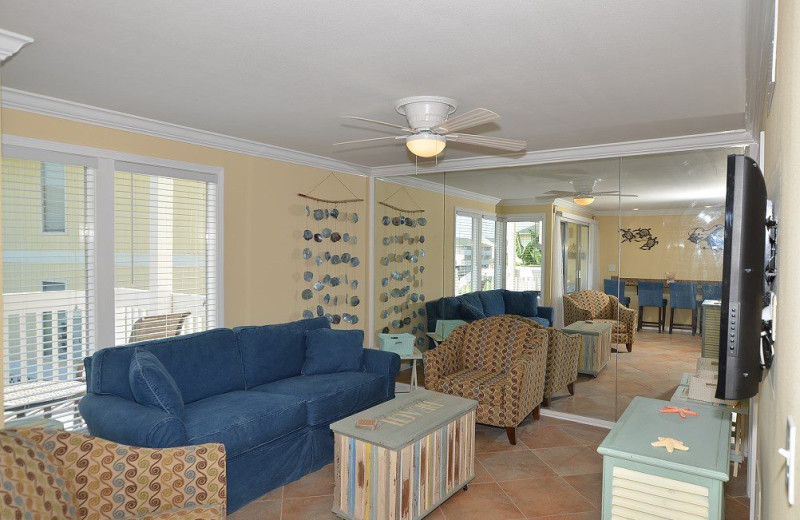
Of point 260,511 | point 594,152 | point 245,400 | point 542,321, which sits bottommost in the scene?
point 260,511

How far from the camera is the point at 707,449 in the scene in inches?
92.7

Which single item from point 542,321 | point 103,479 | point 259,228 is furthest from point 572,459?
point 259,228

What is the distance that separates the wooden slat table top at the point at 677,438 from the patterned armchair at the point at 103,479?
1.78 m

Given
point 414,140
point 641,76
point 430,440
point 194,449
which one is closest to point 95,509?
point 194,449

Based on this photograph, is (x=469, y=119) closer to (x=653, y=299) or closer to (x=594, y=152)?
(x=594, y=152)

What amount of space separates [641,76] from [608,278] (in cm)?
225

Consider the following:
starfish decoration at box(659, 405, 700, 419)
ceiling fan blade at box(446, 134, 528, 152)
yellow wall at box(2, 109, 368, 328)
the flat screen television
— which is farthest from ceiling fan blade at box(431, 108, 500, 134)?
yellow wall at box(2, 109, 368, 328)

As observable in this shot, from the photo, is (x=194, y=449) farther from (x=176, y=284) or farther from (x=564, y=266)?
(x=564, y=266)

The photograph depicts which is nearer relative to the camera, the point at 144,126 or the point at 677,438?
the point at 677,438

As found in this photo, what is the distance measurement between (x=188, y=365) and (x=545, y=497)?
2458 millimetres

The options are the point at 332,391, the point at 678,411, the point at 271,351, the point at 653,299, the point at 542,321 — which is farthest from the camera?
the point at 542,321

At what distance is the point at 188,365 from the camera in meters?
3.46

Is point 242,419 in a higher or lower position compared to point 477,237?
lower

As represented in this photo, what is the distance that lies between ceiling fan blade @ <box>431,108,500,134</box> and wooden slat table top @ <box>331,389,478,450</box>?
167 cm
